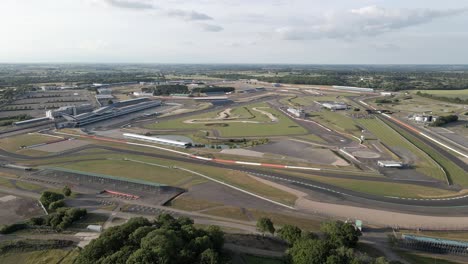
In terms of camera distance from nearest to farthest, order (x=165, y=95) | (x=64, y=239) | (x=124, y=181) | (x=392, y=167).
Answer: (x=64, y=239) → (x=124, y=181) → (x=392, y=167) → (x=165, y=95)

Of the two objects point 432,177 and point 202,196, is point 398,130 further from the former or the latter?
point 202,196

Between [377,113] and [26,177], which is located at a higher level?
[377,113]

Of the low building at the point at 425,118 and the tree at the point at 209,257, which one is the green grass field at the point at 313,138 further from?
the tree at the point at 209,257

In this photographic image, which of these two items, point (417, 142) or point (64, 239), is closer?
point (64, 239)

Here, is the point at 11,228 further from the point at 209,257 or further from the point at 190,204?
the point at 209,257

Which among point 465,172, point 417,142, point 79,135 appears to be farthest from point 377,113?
point 79,135

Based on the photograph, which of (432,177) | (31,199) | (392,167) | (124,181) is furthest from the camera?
(392,167)

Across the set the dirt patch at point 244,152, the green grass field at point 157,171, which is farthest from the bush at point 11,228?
the dirt patch at point 244,152
